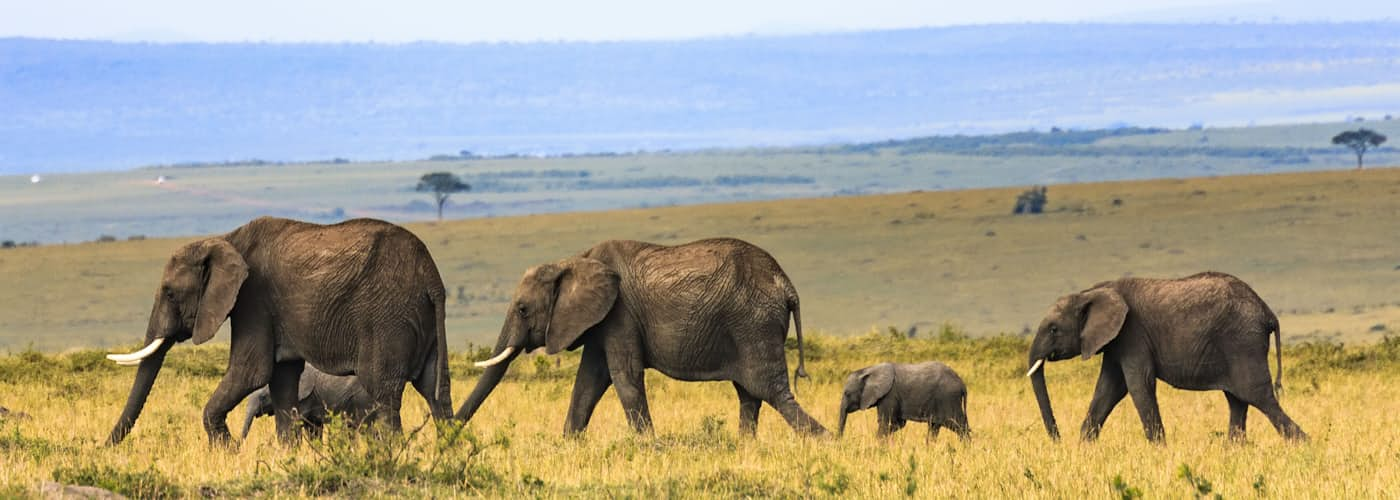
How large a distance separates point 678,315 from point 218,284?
3619mm

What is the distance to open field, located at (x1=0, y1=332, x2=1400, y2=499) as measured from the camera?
12.4 m

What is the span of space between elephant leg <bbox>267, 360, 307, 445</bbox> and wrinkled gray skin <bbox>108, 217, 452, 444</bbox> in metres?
0.20

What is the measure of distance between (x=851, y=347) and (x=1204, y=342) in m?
12.5

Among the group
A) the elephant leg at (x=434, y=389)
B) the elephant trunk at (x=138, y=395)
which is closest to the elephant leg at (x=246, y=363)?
the elephant trunk at (x=138, y=395)

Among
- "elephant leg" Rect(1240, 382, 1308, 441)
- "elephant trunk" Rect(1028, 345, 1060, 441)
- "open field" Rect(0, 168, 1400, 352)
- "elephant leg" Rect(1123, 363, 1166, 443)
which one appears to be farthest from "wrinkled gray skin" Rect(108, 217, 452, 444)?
"open field" Rect(0, 168, 1400, 352)

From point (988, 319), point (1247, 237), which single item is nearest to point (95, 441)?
point (988, 319)

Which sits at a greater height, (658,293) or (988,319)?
(658,293)

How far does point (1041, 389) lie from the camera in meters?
17.3

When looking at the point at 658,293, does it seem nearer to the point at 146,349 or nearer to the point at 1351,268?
the point at 146,349

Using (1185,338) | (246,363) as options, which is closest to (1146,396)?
(1185,338)

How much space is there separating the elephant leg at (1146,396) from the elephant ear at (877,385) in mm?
2150

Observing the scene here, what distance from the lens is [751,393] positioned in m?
16.4

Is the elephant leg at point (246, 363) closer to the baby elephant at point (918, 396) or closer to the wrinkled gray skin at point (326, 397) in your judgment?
the wrinkled gray skin at point (326, 397)

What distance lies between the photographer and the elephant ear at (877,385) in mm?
17828
